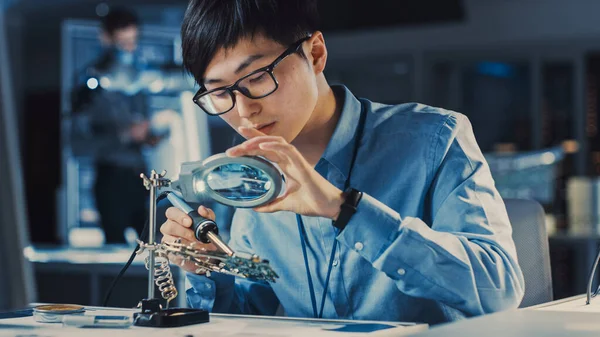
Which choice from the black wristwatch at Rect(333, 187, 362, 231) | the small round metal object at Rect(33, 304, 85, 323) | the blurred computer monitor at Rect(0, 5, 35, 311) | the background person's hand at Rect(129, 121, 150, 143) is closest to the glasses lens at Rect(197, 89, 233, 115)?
the black wristwatch at Rect(333, 187, 362, 231)

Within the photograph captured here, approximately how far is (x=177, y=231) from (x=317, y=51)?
1.36 feet

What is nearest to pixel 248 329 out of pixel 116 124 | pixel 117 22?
pixel 117 22

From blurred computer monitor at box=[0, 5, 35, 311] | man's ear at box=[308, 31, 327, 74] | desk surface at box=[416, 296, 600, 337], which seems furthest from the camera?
blurred computer monitor at box=[0, 5, 35, 311]

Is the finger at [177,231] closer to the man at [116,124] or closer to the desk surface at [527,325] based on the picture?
the desk surface at [527,325]

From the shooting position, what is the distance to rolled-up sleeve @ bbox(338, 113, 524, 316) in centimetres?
123

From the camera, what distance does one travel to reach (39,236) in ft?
25.2

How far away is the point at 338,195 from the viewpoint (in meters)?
1.20

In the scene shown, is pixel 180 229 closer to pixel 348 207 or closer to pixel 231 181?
pixel 231 181

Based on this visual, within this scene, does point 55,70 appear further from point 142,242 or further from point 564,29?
point 142,242

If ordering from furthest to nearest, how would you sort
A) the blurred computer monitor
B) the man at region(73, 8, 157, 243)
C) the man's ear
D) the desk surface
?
the man at region(73, 8, 157, 243), the blurred computer monitor, the man's ear, the desk surface

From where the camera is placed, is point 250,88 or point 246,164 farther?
point 250,88

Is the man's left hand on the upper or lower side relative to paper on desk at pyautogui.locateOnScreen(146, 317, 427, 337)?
upper

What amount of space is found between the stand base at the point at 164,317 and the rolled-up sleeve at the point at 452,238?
23cm

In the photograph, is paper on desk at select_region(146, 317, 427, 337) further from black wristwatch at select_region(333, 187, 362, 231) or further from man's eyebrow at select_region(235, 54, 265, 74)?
man's eyebrow at select_region(235, 54, 265, 74)
